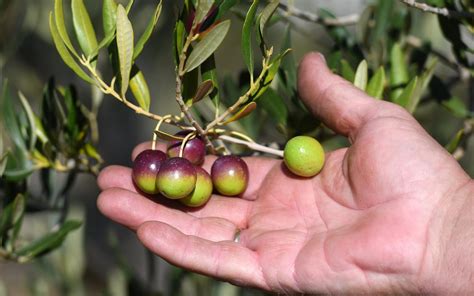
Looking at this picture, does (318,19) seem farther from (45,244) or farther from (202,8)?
(45,244)

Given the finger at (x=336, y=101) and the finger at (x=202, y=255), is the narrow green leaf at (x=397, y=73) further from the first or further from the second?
the finger at (x=202, y=255)

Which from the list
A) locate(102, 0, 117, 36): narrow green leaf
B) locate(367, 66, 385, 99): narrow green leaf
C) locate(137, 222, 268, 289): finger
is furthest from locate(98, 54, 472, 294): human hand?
locate(102, 0, 117, 36): narrow green leaf

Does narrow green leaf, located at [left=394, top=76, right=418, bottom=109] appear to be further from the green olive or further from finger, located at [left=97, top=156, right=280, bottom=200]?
finger, located at [left=97, top=156, right=280, bottom=200]

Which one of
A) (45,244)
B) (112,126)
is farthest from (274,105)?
(112,126)

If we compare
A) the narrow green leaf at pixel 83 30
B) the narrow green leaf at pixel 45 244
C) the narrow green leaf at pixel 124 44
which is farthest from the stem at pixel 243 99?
the narrow green leaf at pixel 45 244

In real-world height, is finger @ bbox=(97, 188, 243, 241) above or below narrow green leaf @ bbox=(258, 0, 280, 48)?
below

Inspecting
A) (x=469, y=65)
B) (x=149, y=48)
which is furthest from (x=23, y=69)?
(x=469, y=65)
